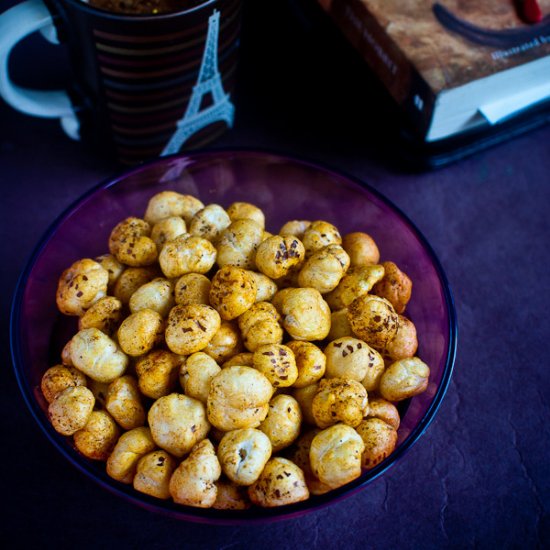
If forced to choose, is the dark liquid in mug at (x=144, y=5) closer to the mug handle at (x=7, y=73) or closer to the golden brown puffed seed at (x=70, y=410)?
the mug handle at (x=7, y=73)

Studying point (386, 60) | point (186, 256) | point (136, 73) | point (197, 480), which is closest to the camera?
point (197, 480)

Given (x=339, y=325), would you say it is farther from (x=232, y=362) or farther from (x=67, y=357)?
(x=67, y=357)

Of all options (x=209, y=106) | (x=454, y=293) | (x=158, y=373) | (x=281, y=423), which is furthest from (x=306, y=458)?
(x=209, y=106)

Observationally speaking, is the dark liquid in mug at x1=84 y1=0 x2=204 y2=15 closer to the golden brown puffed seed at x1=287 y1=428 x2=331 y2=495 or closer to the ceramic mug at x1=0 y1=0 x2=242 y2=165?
the ceramic mug at x1=0 y1=0 x2=242 y2=165

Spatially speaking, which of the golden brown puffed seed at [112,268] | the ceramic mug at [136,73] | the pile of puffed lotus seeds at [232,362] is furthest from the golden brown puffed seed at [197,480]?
the ceramic mug at [136,73]

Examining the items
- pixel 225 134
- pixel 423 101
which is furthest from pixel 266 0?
pixel 423 101

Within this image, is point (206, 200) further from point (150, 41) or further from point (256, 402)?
point (256, 402)
